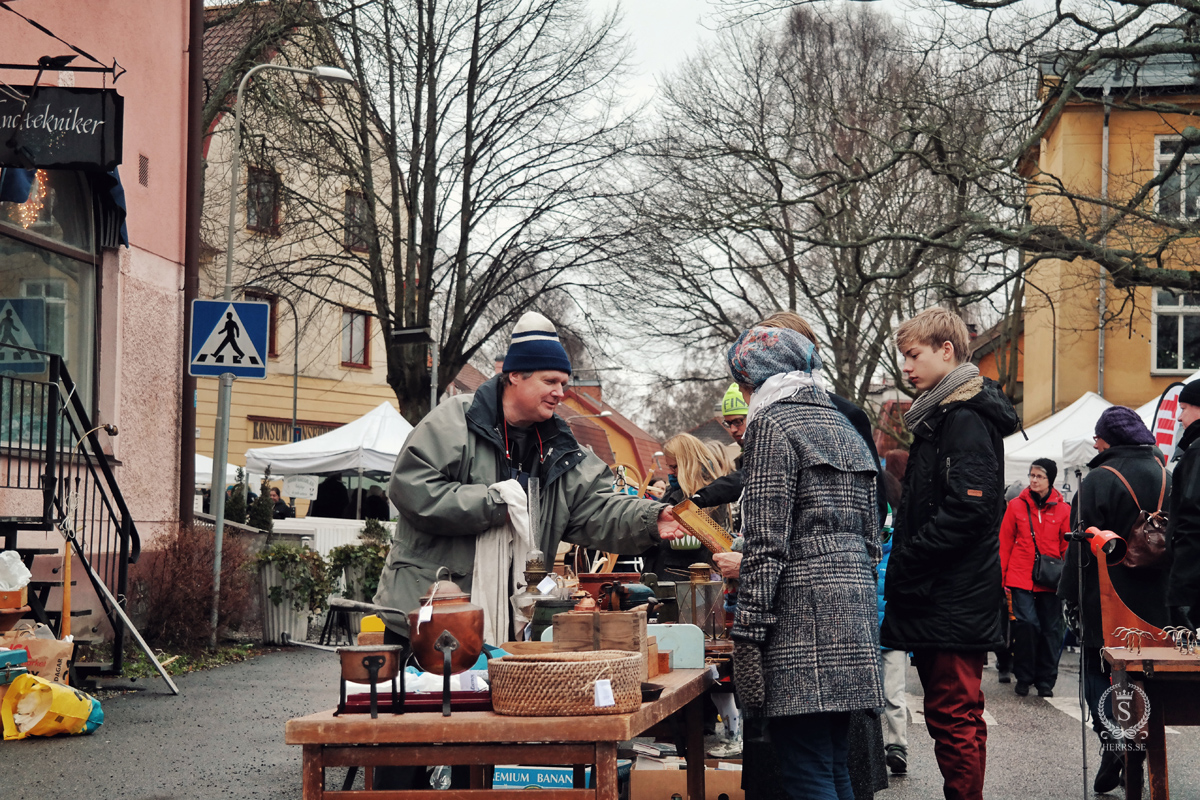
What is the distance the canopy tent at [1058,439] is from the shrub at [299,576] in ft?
28.8

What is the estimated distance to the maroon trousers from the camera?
17.1 feet

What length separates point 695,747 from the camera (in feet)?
15.9

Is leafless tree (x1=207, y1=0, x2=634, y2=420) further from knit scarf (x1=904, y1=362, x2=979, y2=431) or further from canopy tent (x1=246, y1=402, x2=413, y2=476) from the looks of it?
knit scarf (x1=904, y1=362, x2=979, y2=431)

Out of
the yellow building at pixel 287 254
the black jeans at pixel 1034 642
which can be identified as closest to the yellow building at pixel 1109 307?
the yellow building at pixel 287 254

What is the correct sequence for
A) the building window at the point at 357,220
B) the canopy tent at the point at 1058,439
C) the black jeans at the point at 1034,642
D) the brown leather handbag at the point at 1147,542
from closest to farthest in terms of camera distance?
the brown leather handbag at the point at 1147,542 < the black jeans at the point at 1034,642 < the canopy tent at the point at 1058,439 < the building window at the point at 357,220

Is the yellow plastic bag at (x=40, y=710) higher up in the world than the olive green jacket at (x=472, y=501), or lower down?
lower down

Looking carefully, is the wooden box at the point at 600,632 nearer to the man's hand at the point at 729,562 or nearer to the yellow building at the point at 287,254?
the man's hand at the point at 729,562

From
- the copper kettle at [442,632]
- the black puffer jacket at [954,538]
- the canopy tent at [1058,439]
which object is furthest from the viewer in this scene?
the canopy tent at [1058,439]

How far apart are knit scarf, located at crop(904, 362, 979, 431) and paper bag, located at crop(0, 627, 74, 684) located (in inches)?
232

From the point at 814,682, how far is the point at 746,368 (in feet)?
3.38

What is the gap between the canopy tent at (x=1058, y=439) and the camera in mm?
17844

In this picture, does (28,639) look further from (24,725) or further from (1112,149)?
(1112,149)

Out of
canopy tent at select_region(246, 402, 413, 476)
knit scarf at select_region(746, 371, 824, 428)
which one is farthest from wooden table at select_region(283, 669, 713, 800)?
canopy tent at select_region(246, 402, 413, 476)

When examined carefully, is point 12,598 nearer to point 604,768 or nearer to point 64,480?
point 64,480
